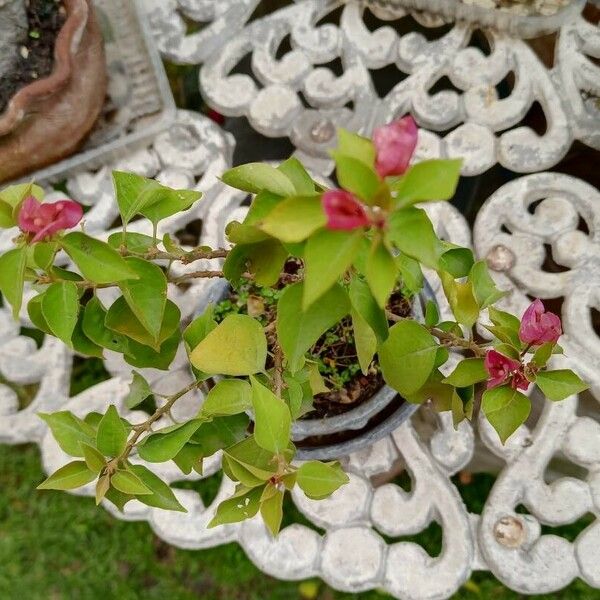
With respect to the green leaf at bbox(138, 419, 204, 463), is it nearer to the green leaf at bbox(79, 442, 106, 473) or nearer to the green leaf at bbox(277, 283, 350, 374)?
the green leaf at bbox(79, 442, 106, 473)

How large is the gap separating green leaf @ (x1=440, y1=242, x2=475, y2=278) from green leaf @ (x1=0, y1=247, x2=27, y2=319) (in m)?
0.37

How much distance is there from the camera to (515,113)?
1017 millimetres

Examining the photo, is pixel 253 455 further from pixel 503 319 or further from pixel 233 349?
pixel 503 319

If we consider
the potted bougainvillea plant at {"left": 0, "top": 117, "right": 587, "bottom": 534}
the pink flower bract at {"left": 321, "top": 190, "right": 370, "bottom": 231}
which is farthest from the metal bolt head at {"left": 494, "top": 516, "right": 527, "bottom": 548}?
the pink flower bract at {"left": 321, "top": 190, "right": 370, "bottom": 231}

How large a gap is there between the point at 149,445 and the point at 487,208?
61cm

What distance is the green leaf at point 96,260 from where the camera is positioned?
52 cm

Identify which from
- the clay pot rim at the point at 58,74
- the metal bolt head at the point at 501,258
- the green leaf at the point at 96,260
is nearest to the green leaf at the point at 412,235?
the green leaf at the point at 96,260

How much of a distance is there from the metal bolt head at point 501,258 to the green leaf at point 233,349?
0.49 metres

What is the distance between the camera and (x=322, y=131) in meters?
1.04

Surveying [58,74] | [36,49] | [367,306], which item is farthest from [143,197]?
[36,49]

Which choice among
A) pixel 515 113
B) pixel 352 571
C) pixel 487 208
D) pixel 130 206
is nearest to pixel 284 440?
pixel 130 206

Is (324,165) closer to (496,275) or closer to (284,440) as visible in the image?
(496,275)

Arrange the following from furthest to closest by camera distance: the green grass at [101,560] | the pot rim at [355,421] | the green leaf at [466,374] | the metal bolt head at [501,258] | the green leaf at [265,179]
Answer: the green grass at [101,560], the metal bolt head at [501,258], the pot rim at [355,421], the green leaf at [466,374], the green leaf at [265,179]

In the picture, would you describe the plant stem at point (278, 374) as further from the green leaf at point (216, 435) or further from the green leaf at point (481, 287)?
the green leaf at point (481, 287)
